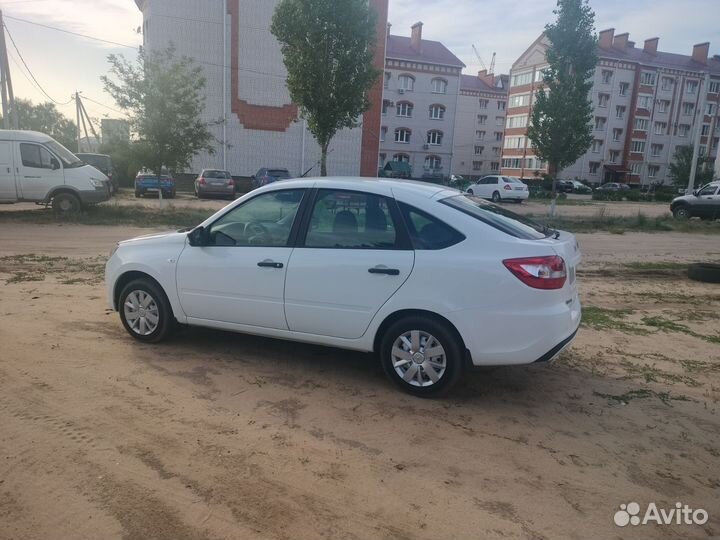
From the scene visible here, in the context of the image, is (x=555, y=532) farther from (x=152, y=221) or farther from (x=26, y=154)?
(x=26, y=154)

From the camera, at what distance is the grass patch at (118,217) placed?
14.9 metres

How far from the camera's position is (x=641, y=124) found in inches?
2527

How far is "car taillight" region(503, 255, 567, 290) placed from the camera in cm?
381

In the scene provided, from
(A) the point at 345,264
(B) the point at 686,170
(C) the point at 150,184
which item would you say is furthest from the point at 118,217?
(B) the point at 686,170

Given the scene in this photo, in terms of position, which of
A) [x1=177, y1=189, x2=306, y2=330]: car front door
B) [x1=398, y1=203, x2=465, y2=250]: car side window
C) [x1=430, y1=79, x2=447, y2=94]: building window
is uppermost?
[x1=430, y1=79, x2=447, y2=94]: building window

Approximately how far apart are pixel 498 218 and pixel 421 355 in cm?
131

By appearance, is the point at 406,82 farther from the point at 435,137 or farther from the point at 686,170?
the point at 686,170

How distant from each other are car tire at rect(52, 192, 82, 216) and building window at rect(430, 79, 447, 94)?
147 ft

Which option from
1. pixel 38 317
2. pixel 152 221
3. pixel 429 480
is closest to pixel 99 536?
pixel 429 480

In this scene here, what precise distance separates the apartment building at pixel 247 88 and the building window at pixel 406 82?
20320 millimetres

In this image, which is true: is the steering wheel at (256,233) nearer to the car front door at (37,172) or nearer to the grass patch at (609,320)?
the grass patch at (609,320)

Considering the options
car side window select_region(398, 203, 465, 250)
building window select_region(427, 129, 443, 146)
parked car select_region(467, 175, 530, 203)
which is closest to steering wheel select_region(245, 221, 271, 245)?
car side window select_region(398, 203, 465, 250)

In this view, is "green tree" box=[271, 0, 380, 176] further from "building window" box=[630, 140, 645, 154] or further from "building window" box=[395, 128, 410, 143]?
"building window" box=[630, 140, 645, 154]

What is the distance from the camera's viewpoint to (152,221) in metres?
15.8
